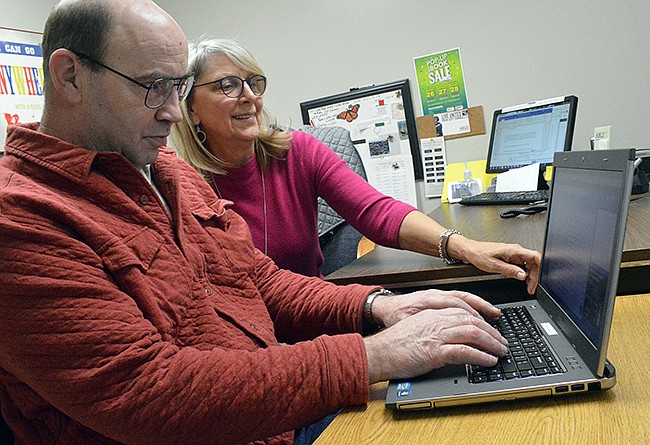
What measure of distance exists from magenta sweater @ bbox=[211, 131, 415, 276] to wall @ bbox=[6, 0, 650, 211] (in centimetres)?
118

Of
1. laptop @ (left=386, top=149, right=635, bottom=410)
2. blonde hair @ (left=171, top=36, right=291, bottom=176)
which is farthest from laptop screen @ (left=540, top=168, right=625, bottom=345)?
blonde hair @ (left=171, top=36, right=291, bottom=176)

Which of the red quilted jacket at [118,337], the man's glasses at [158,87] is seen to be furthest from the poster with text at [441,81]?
the red quilted jacket at [118,337]

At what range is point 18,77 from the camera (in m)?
2.56

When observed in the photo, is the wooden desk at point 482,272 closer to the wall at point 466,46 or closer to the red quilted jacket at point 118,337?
the red quilted jacket at point 118,337

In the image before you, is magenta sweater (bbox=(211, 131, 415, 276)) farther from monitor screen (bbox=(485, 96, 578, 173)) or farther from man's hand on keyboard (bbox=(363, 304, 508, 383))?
monitor screen (bbox=(485, 96, 578, 173))

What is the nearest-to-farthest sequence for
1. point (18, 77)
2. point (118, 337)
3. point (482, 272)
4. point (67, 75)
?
point (118, 337) → point (67, 75) → point (482, 272) → point (18, 77)

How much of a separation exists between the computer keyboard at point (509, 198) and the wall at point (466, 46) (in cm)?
62

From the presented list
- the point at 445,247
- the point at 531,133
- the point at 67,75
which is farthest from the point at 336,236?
the point at 67,75

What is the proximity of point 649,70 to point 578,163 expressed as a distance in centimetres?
189

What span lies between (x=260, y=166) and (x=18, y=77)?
4.85ft

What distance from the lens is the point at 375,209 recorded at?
62.7 inches

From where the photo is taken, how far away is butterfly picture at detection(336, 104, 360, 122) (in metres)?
2.91

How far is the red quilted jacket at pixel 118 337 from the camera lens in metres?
0.74

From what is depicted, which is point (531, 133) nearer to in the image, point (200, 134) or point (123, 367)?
point (200, 134)
